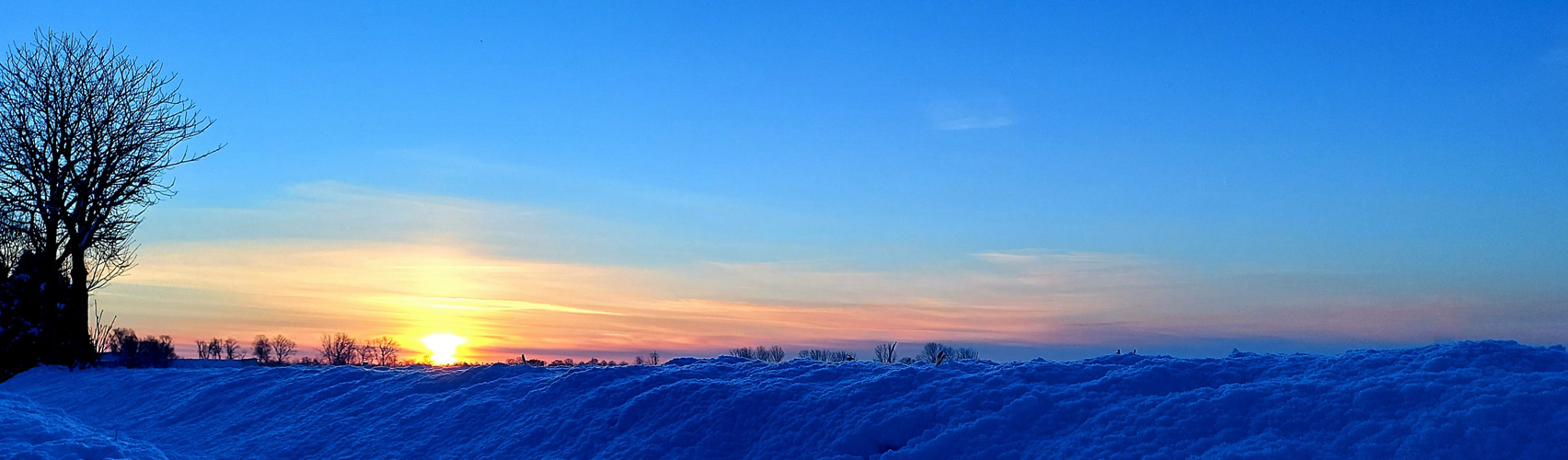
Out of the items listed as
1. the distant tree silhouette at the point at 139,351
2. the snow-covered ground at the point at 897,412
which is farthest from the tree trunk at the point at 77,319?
the snow-covered ground at the point at 897,412

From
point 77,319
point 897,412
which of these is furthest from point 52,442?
point 77,319

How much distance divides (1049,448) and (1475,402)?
2348mm

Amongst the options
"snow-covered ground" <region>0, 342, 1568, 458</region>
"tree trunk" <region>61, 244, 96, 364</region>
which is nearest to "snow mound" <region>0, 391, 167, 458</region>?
"snow-covered ground" <region>0, 342, 1568, 458</region>

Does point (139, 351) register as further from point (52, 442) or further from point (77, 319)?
point (52, 442)

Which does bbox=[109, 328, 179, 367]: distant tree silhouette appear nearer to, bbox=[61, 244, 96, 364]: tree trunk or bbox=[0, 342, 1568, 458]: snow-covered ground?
bbox=[61, 244, 96, 364]: tree trunk

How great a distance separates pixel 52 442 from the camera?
8492 millimetres

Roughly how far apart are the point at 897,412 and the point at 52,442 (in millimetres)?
7355

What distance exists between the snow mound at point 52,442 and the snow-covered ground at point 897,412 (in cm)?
3

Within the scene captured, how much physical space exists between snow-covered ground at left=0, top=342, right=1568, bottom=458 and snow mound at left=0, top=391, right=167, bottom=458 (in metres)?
0.03

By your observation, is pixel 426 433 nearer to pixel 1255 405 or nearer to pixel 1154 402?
pixel 1154 402

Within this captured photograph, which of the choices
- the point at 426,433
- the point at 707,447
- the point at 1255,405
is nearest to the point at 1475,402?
the point at 1255,405

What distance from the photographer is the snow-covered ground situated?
5.54 m

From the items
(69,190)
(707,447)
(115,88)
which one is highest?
(115,88)

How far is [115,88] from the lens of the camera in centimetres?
1967
